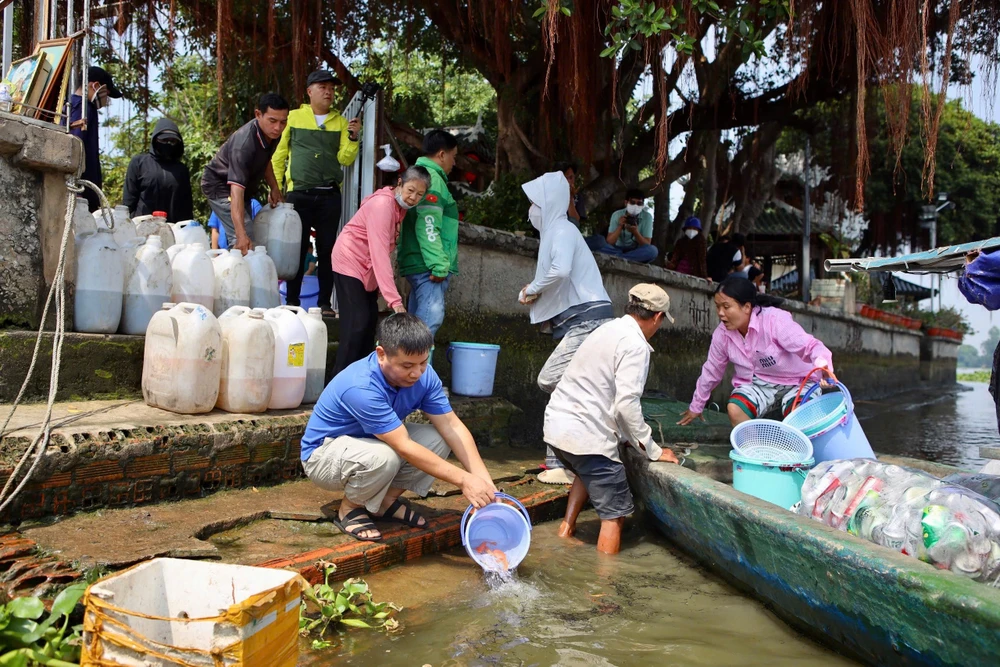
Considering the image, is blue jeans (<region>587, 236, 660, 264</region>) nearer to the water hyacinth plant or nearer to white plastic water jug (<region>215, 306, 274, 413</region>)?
white plastic water jug (<region>215, 306, 274, 413</region>)

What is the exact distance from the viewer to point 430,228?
545 cm

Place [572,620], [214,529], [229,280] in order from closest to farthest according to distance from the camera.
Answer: [572,620] → [214,529] → [229,280]

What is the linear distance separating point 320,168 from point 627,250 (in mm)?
4416

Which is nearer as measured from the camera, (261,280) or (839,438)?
(839,438)

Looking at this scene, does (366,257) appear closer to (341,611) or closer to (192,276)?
(192,276)

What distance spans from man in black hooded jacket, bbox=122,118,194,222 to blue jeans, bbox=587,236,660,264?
4292 mm

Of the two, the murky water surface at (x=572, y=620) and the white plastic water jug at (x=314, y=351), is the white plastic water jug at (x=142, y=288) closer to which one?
the white plastic water jug at (x=314, y=351)

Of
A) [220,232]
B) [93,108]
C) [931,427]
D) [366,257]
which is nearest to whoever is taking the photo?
[366,257]

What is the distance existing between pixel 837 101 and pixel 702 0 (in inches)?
228

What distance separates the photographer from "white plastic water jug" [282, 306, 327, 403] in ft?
15.9

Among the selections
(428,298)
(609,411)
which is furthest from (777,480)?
(428,298)

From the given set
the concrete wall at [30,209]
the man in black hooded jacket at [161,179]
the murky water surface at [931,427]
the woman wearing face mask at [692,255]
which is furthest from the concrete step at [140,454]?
the woman wearing face mask at [692,255]

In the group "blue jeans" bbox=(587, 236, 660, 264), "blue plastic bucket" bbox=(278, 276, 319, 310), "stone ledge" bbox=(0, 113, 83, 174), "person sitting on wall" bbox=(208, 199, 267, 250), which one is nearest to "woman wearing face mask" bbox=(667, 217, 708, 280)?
"blue jeans" bbox=(587, 236, 660, 264)

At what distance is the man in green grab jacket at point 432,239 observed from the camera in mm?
5438
